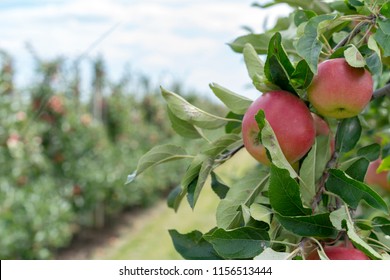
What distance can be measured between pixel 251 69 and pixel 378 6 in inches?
7.9

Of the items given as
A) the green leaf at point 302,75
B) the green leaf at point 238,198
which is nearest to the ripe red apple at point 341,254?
the green leaf at point 238,198

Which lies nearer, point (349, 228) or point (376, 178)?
point (349, 228)

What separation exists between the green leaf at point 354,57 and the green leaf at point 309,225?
20 centimetres

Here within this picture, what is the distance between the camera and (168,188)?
9688 millimetres

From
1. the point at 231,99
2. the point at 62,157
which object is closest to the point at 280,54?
the point at 231,99

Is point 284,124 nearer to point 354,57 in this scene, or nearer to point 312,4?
point 354,57

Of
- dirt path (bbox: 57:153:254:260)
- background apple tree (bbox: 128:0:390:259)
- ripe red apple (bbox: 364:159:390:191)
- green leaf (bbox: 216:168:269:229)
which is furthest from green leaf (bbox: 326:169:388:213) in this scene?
dirt path (bbox: 57:153:254:260)

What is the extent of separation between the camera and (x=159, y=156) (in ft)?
2.93

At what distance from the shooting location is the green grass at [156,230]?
5844 mm

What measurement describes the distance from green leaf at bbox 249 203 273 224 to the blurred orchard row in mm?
2272

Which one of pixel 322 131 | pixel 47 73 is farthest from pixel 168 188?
pixel 322 131

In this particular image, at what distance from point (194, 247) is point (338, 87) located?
0.32m

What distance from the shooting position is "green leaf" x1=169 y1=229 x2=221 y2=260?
33.0 inches
